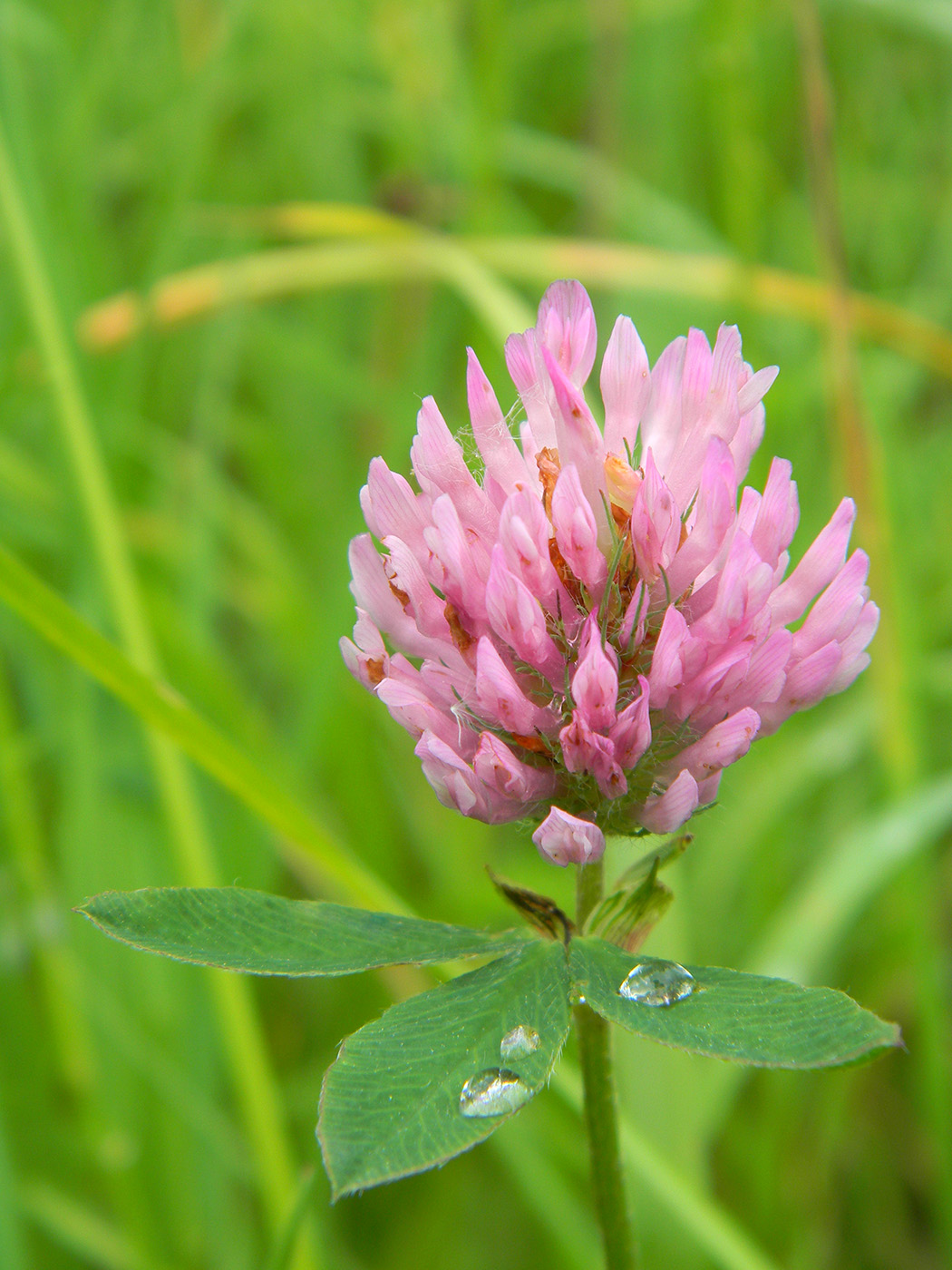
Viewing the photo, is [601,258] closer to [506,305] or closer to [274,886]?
[506,305]

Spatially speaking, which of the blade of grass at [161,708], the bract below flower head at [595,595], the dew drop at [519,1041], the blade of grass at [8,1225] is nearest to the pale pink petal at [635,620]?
the bract below flower head at [595,595]

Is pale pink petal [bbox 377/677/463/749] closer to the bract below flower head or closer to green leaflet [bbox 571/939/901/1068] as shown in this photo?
the bract below flower head

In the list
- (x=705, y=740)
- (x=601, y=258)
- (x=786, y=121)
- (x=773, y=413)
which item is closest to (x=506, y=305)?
(x=601, y=258)

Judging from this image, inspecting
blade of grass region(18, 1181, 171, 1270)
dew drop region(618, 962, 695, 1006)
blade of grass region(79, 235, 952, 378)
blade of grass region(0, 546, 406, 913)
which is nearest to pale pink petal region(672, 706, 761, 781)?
dew drop region(618, 962, 695, 1006)

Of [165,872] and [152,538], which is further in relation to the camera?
[152,538]

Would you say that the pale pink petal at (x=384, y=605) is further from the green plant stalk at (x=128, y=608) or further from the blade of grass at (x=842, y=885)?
the blade of grass at (x=842, y=885)

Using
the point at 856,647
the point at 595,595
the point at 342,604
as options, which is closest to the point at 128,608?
the point at 342,604
